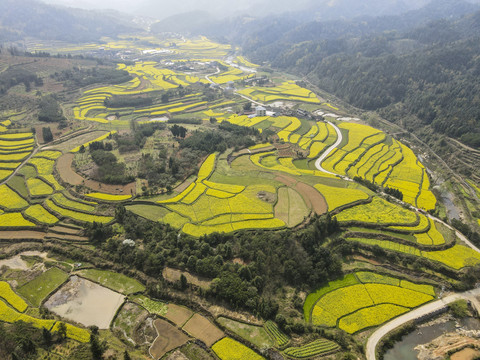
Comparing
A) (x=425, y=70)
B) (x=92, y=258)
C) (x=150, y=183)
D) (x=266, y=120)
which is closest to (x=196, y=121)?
(x=266, y=120)

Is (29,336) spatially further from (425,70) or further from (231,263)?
(425,70)

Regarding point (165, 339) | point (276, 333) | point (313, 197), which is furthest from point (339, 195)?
point (165, 339)

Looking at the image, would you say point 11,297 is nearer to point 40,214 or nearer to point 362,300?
point 40,214

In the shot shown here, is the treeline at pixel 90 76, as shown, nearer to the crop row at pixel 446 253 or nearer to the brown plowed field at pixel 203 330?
the brown plowed field at pixel 203 330

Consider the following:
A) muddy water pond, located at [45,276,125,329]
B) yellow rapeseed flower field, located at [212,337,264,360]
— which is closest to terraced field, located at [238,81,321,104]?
muddy water pond, located at [45,276,125,329]

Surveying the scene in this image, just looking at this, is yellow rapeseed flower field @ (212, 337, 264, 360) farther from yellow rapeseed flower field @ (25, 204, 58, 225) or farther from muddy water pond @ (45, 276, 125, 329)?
yellow rapeseed flower field @ (25, 204, 58, 225)

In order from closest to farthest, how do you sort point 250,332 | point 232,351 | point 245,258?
point 232,351, point 250,332, point 245,258

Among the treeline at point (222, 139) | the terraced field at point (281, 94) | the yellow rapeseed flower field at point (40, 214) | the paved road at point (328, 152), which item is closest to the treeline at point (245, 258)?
the yellow rapeseed flower field at point (40, 214)
